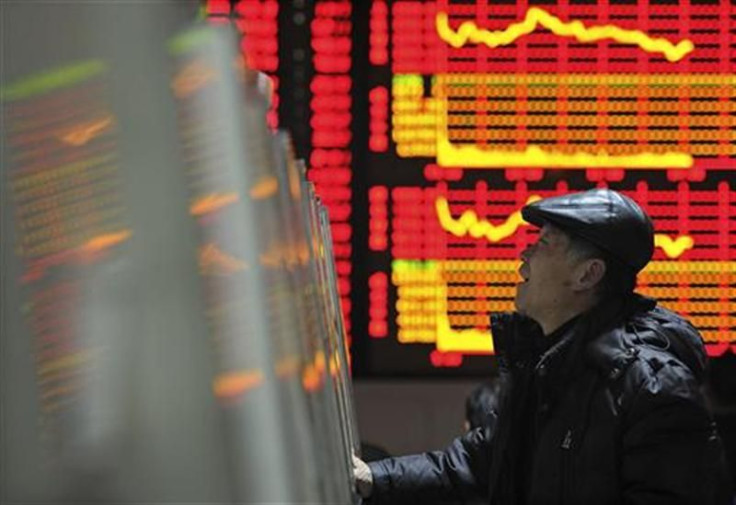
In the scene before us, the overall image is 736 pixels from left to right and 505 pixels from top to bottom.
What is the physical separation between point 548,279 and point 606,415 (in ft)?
0.90

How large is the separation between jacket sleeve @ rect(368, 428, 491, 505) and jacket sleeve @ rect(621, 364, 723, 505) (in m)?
0.50

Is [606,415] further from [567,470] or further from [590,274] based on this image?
[590,274]

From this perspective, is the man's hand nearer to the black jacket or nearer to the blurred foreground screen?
the black jacket

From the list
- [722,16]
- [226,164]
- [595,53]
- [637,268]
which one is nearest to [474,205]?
[595,53]

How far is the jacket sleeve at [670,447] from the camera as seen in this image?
1.90 m

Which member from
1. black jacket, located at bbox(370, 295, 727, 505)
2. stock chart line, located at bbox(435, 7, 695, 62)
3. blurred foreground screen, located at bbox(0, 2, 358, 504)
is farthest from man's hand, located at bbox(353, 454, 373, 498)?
stock chart line, located at bbox(435, 7, 695, 62)

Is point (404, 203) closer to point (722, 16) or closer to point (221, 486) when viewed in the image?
point (722, 16)

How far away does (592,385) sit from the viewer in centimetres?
201

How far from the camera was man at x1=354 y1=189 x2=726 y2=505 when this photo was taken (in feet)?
6.30

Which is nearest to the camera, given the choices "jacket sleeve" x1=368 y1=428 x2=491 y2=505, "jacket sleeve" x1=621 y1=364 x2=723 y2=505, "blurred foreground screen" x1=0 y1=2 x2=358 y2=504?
"blurred foreground screen" x1=0 y1=2 x2=358 y2=504

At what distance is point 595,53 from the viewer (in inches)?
154

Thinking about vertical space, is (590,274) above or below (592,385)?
above

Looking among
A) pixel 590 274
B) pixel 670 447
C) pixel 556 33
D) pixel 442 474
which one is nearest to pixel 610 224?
pixel 590 274

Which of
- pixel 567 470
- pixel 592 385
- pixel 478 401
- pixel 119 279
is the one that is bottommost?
pixel 478 401
